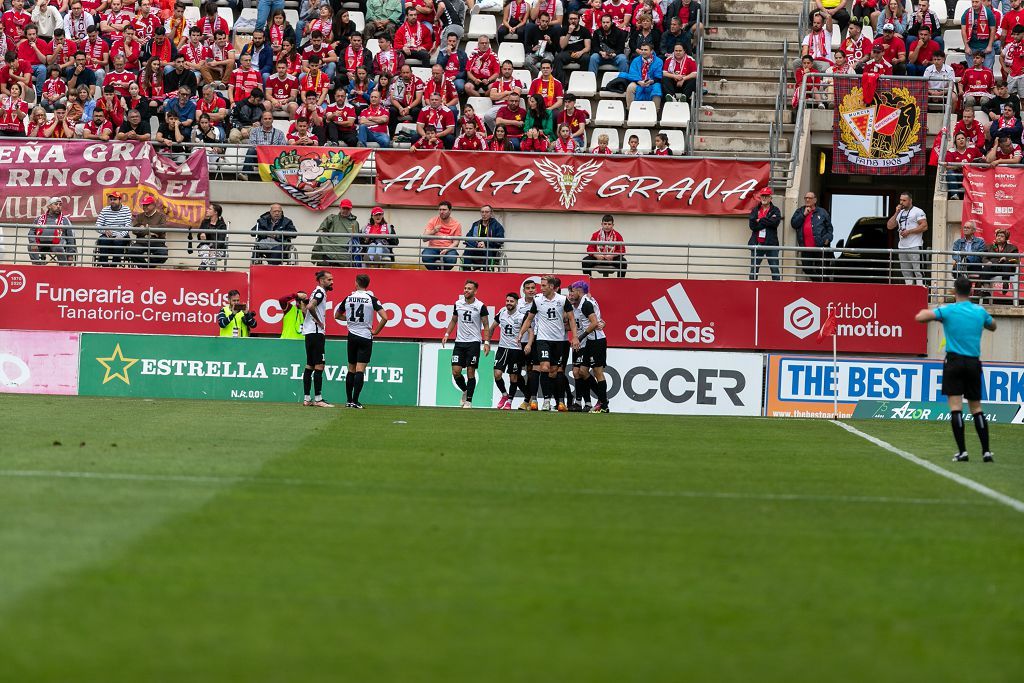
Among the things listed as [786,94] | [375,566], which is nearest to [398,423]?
[375,566]

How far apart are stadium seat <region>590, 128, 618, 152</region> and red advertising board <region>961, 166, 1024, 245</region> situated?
6813 mm

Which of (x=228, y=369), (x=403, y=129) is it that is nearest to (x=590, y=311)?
(x=228, y=369)

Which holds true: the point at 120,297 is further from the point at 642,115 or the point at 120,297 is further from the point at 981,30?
the point at 981,30

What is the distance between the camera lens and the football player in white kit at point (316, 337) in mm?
21500

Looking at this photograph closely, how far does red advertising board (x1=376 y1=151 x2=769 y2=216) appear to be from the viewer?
27.4 metres

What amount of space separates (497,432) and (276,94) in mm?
14880

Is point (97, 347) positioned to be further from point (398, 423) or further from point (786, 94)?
point (786, 94)

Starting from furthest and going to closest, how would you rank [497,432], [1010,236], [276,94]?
[276,94], [1010,236], [497,432]

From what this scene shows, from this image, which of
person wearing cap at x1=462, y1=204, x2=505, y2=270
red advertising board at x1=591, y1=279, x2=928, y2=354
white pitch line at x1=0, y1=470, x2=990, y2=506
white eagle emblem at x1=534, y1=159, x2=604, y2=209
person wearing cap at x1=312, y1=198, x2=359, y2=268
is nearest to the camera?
white pitch line at x1=0, y1=470, x2=990, y2=506

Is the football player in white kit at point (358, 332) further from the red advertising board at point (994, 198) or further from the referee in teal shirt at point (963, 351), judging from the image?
the red advertising board at point (994, 198)

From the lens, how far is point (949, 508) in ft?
33.9

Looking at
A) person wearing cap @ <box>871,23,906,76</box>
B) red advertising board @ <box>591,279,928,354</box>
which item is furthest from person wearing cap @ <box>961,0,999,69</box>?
red advertising board @ <box>591,279,928,354</box>

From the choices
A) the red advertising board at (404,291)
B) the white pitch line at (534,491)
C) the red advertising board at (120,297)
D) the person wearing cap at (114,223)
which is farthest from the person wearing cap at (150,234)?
the white pitch line at (534,491)

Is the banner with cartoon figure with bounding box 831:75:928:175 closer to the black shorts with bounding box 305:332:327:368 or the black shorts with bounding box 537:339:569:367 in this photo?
the black shorts with bounding box 537:339:569:367
